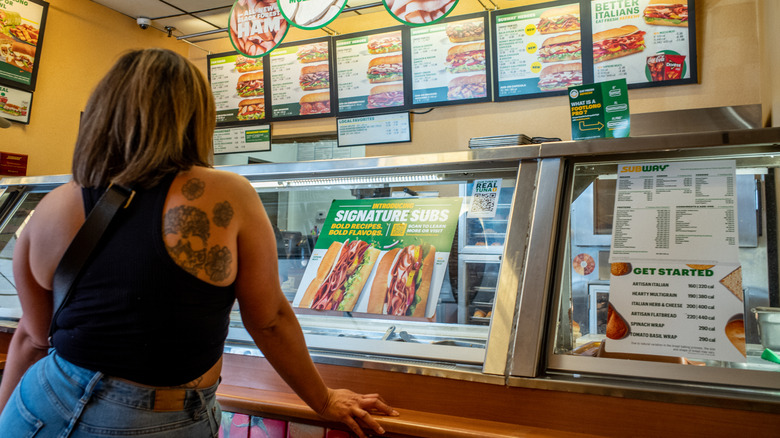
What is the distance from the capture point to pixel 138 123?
43.2 inches

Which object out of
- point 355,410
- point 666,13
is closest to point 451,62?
point 666,13

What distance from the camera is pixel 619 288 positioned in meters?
1.58

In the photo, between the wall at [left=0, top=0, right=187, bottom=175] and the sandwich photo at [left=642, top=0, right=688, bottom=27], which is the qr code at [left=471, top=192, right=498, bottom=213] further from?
the wall at [left=0, top=0, right=187, bottom=175]

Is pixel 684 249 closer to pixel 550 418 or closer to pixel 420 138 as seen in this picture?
pixel 550 418

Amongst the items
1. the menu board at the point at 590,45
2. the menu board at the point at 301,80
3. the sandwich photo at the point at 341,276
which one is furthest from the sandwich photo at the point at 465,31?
the sandwich photo at the point at 341,276

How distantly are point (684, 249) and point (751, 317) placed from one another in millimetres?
253

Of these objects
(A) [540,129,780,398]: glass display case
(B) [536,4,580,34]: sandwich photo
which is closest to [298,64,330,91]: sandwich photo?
(B) [536,4,580,34]: sandwich photo

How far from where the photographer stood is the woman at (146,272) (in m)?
1.02

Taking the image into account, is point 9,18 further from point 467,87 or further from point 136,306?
point 136,306

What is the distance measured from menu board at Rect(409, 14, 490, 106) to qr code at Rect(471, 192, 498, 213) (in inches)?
94.8

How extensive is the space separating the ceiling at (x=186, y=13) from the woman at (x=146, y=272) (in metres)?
3.68

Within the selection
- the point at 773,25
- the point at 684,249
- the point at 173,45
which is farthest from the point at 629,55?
the point at 173,45

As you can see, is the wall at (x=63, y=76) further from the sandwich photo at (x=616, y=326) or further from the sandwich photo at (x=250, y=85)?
the sandwich photo at (x=616, y=326)

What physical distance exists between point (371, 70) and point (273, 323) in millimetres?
3680
